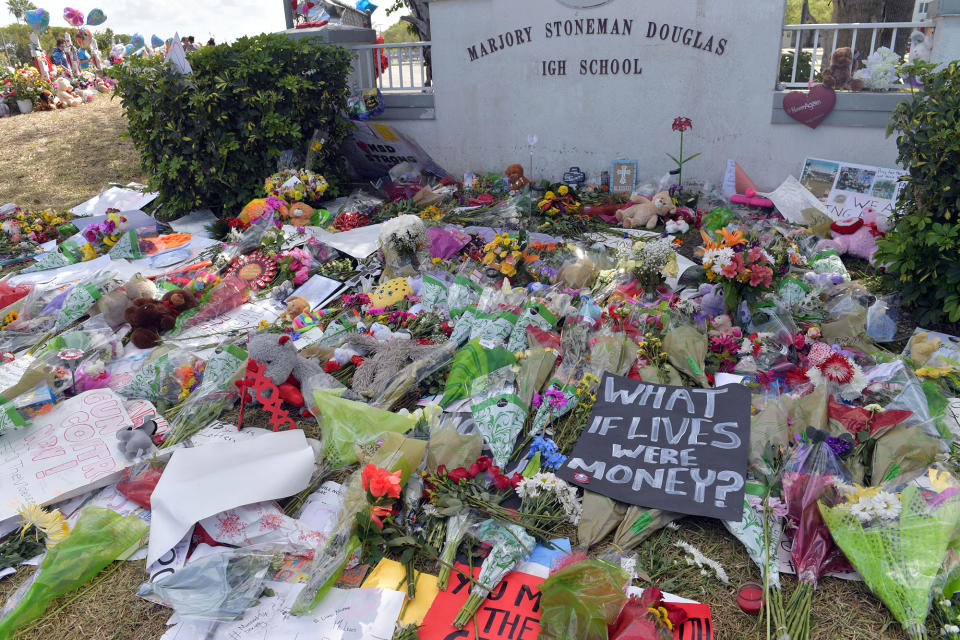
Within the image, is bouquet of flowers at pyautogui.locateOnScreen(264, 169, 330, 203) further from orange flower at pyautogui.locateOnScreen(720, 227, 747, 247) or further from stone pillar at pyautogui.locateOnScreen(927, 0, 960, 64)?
stone pillar at pyautogui.locateOnScreen(927, 0, 960, 64)

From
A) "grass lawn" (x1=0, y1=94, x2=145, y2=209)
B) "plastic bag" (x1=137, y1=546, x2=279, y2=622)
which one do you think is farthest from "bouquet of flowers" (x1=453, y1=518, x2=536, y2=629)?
"grass lawn" (x1=0, y1=94, x2=145, y2=209)

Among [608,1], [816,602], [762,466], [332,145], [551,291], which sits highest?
[608,1]

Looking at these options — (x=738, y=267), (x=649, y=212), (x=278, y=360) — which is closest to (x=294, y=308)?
(x=278, y=360)

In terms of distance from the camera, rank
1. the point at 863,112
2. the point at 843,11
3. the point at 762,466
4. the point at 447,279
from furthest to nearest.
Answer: the point at 843,11, the point at 863,112, the point at 447,279, the point at 762,466

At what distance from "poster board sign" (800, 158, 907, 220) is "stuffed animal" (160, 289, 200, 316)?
5332mm

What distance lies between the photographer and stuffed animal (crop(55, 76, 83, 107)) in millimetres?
12837

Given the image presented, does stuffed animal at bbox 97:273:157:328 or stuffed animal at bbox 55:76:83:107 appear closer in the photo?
stuffed animal at bbox 97:273:157:328

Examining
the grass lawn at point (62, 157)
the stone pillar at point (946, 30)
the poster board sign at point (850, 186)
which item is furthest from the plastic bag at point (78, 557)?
the grass lawn at point (62, 157)

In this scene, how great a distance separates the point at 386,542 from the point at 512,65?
5722mm

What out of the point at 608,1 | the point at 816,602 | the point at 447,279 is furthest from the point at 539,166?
the point at 816,602

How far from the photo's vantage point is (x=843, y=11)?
27.9 feet

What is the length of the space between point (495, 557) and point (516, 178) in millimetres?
5153

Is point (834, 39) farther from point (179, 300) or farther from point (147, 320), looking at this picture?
point (147, 320)

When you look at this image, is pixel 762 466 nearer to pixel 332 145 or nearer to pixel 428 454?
pixel 428 454
